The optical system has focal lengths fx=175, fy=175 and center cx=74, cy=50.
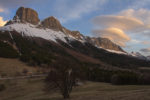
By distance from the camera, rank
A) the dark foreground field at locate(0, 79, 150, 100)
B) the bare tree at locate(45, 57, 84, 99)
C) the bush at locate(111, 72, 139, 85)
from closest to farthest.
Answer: the dark foreground field at locate(0, 79, 150, 100) < the bare tree at locate(45, 57, 84, 99) < the bush at locate(111, 72, 139, 85)

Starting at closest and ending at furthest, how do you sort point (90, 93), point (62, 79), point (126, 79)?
point (62, 79) < point (90, 93) < point (126, 79)

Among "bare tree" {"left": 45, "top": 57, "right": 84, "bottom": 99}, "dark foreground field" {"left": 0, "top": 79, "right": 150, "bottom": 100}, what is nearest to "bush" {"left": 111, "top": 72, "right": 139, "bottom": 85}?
"dark foreground field" {"left": 0, "top": 79, "right": 150, "bottom": 100}

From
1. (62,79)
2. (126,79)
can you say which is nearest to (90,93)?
(62,79)

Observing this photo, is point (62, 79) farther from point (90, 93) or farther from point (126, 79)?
point (126, 79)

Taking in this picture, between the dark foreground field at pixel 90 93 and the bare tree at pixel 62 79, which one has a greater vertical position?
the bare tree at pixel 62 79

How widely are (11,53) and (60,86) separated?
87.4 m

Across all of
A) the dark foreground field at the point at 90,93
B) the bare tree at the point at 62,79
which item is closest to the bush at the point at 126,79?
the dark foreground field at the point at 90,93

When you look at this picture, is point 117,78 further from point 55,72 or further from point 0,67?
point 0,67

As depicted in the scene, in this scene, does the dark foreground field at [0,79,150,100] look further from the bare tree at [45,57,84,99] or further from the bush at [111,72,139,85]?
the bush at [111,72,139,85]

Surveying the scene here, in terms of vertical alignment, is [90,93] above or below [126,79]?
below

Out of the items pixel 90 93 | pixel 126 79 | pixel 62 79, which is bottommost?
pixel 90 93

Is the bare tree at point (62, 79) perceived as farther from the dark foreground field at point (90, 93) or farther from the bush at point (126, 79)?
the bush at point (126, 79)

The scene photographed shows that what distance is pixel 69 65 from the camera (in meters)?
31.8

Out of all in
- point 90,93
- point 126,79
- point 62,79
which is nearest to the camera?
point 62,79
